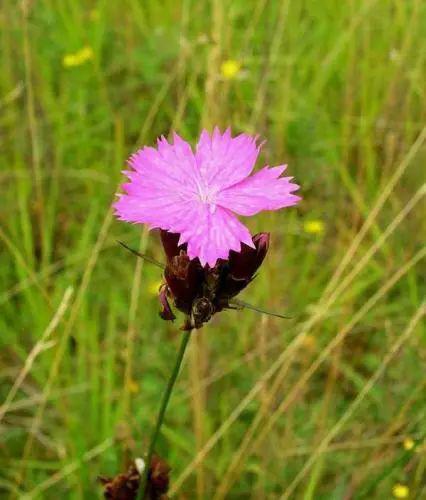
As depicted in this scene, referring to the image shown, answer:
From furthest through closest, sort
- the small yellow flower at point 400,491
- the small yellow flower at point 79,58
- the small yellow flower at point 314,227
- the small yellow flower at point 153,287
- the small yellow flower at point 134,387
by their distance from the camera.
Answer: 1. the small yellow flower at point 79,58
2. the small yellow flower at point 314,227
3. the small yellow flower at point 153,287
4. the small yellow flower at point 134,387
5. the small yellow flower at point 400,491

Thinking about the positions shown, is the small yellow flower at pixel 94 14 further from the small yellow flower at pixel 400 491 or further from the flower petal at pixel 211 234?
the flower petal at pixel 211 234

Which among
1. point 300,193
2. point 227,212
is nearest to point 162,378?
point 300,193

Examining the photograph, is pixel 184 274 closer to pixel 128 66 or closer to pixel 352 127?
pixel 352 127

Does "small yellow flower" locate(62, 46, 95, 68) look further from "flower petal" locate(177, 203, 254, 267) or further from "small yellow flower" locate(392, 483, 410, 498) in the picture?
"flower petal" locate(177, 203, 254, 267)

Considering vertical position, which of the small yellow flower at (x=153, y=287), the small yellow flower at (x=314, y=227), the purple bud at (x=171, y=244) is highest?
the small yellow flower at (x=314, y=227)

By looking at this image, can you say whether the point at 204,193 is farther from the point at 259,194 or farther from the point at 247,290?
the point at 247,290

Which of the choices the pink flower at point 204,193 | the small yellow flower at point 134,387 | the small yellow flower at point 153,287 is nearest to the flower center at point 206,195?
the pink flower at point 204,193

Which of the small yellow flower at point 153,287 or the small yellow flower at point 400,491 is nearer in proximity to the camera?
the small yellow flower at point 400,491
